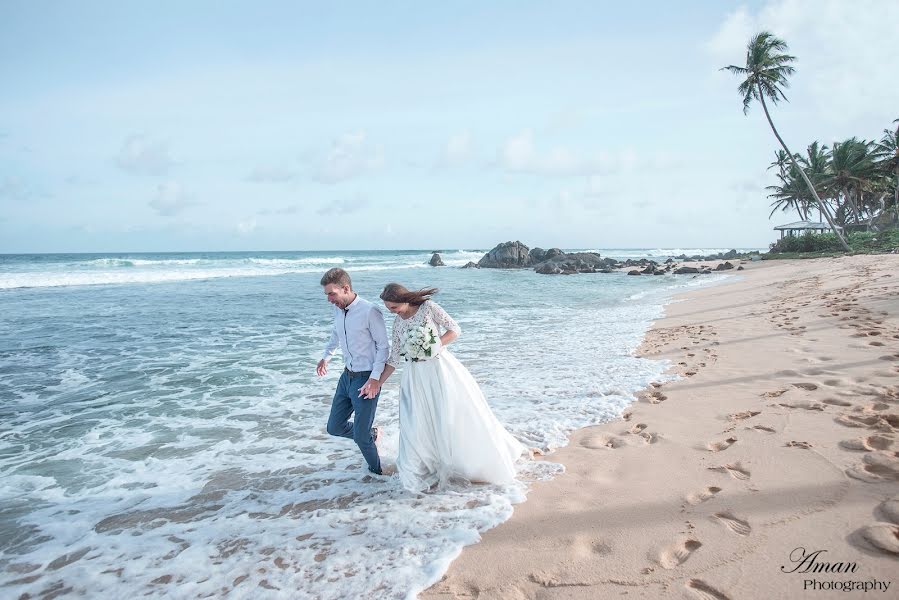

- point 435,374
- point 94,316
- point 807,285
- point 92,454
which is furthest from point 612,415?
point 94,316

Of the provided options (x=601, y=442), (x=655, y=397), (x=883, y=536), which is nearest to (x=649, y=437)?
(x=601, y=442)

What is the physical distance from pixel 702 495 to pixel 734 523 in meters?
0.43

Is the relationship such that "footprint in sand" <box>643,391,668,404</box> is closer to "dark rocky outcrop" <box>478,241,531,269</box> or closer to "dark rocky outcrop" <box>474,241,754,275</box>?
"dark rocky outcrop" <box>474,241,754,275</box>

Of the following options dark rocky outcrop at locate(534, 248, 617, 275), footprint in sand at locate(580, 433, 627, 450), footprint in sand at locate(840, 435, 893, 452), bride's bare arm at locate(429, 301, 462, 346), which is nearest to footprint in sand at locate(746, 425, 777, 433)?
footprint in sand at locate(840, 435, 893, 452)

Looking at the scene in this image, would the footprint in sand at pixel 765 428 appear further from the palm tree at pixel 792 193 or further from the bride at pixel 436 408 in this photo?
the palm tree at pixel 792 193

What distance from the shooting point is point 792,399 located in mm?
5488

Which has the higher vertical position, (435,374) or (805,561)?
(435,374)

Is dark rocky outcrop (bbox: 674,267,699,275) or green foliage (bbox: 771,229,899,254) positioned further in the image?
dark rocky outcrop (bbox: 674,267,699,275)

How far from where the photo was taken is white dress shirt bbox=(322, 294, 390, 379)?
175 inches

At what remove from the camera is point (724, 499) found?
11.6ft

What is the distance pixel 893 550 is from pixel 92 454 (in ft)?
→ 25.0

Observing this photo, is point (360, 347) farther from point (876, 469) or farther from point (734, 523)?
point (876, 469)

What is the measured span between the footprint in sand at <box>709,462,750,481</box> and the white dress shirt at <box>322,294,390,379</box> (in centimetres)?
311

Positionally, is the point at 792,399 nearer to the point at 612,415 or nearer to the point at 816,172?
the point at 612,415
